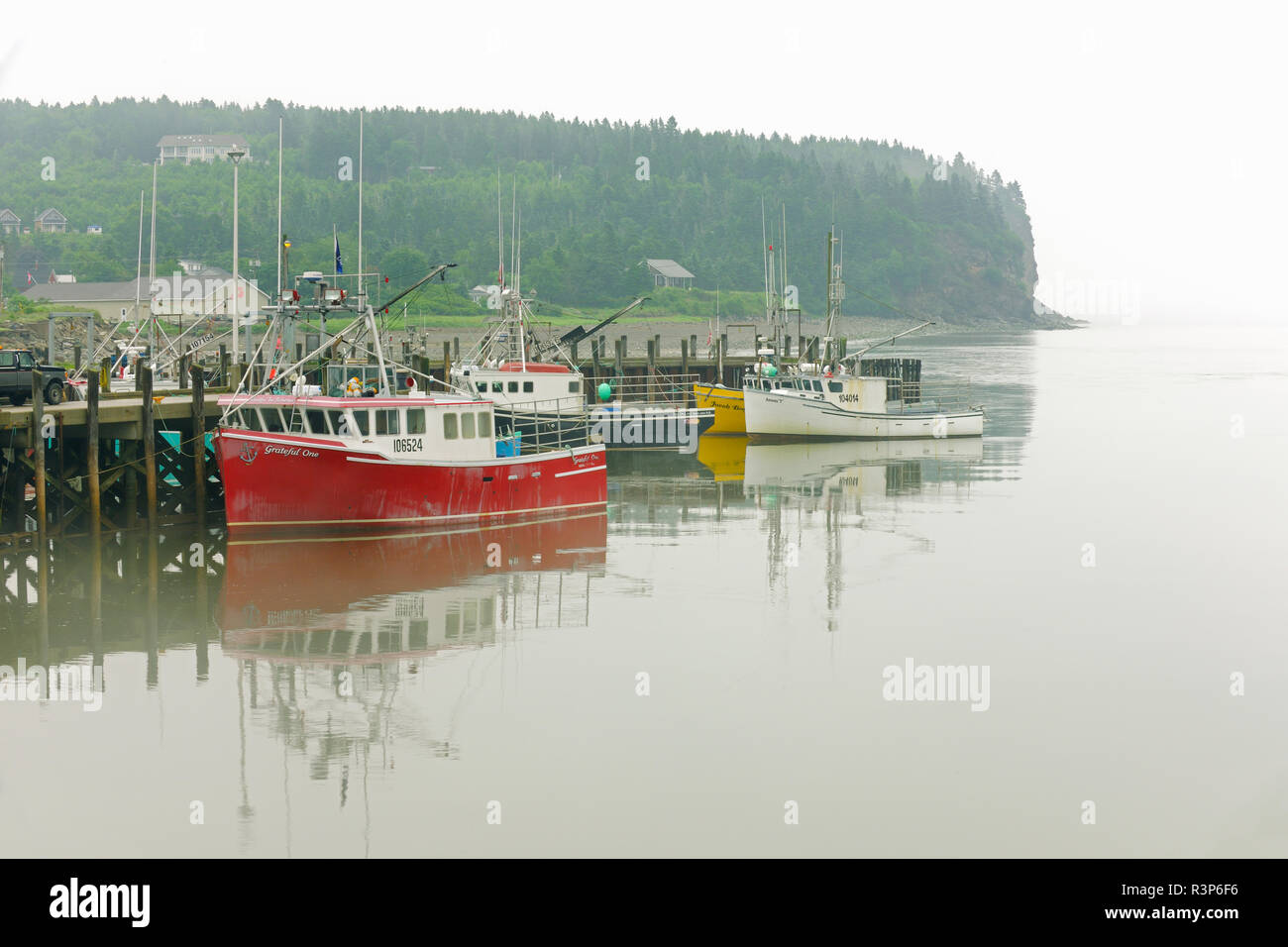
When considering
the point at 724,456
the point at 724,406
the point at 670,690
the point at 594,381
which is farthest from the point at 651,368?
the point at 670,690

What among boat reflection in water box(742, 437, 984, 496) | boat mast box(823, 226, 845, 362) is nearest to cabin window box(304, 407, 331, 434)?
boat reflection in water box(742, 437, 984, 496)

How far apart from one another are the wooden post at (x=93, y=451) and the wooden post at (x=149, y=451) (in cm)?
102

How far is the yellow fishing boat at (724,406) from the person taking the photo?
54.5m

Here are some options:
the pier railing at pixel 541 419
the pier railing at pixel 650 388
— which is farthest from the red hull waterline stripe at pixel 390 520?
the pier railing at pixel 650 388

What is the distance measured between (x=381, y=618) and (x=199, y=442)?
764 cm

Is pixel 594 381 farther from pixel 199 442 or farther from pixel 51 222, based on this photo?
pixel 51 222

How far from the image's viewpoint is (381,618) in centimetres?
2261

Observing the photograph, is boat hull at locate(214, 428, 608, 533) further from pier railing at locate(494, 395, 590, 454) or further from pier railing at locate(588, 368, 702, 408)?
pier railing at locate(588, 368, 702, 408)

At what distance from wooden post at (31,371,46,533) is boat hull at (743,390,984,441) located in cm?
3068

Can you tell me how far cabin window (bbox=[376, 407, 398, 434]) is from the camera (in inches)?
1074

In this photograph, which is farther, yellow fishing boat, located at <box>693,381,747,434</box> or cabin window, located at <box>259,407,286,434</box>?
yellow fishing boat, located at <box>693,381,747,434</box>

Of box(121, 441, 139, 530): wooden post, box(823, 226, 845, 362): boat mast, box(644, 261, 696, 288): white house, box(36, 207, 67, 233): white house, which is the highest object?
box(36, 207, 67, 233): white house

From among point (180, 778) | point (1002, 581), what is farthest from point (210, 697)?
point (1002, 581)
